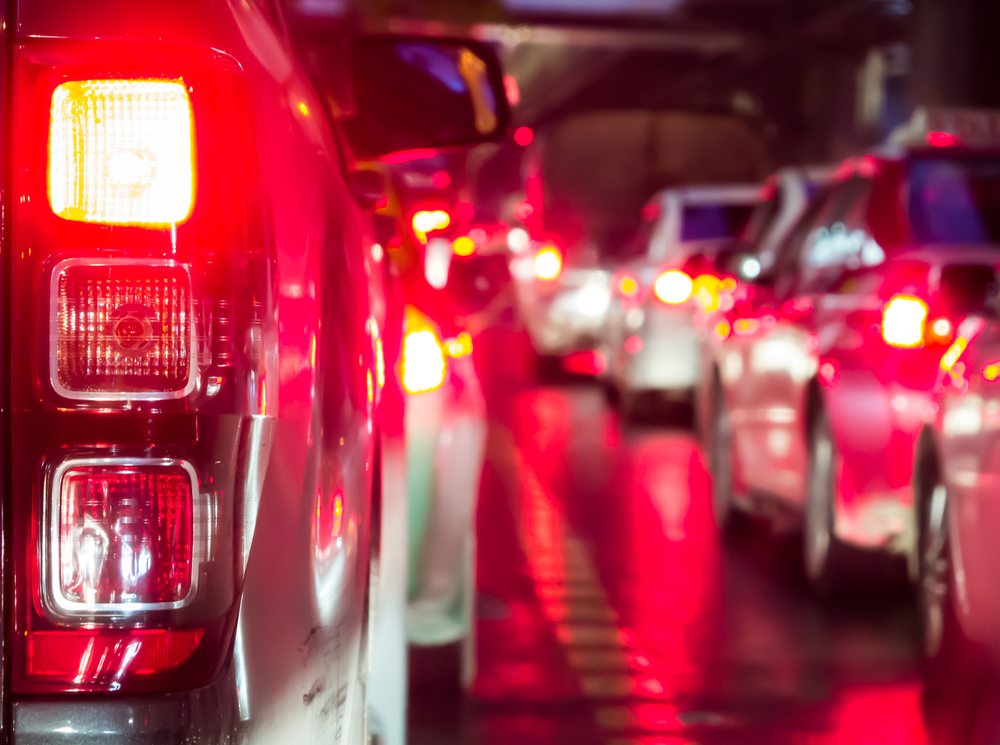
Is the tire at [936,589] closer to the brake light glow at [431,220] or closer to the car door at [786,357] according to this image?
the car door at [786,357]

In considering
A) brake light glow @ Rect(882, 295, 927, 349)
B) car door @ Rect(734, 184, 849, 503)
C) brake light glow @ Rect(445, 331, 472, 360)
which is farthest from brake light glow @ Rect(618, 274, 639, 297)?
brake light glow @ Rect(445, 331, 472, 360)

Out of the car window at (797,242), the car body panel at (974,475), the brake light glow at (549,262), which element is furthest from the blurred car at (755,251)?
the brake light glow at (549,262)

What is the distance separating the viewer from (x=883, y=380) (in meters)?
7.25

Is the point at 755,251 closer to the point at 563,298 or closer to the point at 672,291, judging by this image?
the point at 672,291

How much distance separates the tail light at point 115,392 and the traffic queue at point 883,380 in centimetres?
284

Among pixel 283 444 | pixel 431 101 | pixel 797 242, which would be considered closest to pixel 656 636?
pixel 797 242

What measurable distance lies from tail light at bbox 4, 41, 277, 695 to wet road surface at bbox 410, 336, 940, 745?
3250 mm

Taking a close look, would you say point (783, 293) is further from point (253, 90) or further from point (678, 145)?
point (678, 145)

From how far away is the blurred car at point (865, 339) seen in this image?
23.5 feet

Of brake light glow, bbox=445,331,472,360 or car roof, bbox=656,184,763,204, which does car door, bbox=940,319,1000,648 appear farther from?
car roof, bbox=656,184,763,204

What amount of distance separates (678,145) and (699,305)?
9.08m

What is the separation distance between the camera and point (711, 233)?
14906mm

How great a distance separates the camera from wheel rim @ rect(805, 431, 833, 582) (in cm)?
751

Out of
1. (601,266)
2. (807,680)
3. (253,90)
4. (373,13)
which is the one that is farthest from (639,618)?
(373,13)
